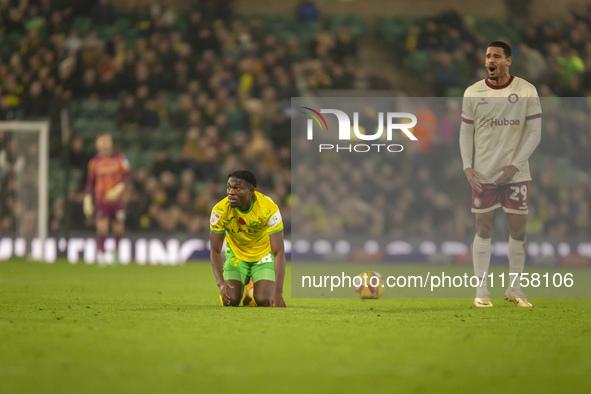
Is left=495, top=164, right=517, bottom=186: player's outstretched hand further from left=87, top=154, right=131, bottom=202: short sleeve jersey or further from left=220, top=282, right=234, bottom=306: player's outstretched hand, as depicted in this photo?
left=87, top=154, right=131, bottom=202: short sleeve jersey

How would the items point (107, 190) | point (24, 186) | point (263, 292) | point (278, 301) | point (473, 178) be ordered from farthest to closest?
point (24, 186) < point (107, 190) < point (473, 178) < point (263, 292) < point (278, 301)

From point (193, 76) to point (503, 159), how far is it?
11563mm

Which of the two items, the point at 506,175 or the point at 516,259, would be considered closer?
the point at 506,175

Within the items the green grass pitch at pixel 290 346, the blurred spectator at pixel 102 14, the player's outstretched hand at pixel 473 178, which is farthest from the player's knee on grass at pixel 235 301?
the blurred spectator at pixel 102 14

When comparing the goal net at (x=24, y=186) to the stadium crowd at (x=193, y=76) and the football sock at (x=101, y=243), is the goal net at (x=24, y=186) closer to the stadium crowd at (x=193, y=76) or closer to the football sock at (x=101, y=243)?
the stadium crowd at (x=193, y=76)

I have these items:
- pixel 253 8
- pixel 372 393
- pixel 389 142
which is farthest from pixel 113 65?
pixel 372 393

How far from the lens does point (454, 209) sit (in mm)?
9906

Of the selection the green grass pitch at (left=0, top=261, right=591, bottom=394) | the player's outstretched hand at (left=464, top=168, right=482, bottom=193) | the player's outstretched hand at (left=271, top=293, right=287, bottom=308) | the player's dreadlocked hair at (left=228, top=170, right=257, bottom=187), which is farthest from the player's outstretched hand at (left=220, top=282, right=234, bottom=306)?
the player's outstretched hand at (left=464, top=168, right=482, bottom=193)

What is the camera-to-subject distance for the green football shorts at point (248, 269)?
8.71 meters

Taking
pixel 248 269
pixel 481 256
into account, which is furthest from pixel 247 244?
pixel 481 256

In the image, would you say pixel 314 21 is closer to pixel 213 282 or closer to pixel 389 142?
pixel 213 282

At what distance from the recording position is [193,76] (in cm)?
1952

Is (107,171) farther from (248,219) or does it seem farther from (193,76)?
(248,219)

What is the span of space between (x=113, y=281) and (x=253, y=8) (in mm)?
11879
